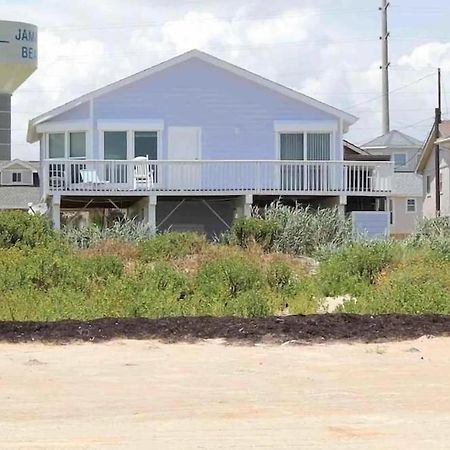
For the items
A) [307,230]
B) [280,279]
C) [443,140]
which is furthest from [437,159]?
[280,279]

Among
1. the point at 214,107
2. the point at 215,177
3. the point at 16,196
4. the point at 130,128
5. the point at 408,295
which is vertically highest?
the point at 214,107

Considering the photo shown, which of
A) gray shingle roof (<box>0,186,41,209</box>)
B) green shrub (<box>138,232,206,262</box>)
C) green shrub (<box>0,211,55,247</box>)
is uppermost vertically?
gray shingle roof (<box>0,186,41,209</box>)

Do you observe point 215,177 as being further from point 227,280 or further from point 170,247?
point 227,280

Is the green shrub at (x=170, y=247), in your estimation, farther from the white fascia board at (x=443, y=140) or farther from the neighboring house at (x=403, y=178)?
the neighboring house at (x=403, y=178)

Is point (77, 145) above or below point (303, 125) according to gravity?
below

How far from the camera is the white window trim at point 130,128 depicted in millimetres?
34344

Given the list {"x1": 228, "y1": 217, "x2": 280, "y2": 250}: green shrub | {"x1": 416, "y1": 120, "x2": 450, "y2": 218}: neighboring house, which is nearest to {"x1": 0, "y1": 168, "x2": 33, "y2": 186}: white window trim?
{"x1": 416, "y1": 120, "x2": 450, "y2": 218}: neighboring house

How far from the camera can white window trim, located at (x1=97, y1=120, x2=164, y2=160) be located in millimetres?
34344

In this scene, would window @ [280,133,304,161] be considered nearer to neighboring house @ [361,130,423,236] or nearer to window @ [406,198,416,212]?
neighboring house @ [361,130,423,236]

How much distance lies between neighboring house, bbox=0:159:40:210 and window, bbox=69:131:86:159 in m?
28.7

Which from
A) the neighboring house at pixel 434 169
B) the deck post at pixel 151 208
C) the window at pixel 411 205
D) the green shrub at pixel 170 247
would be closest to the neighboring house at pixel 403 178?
the window at pixel 411 205

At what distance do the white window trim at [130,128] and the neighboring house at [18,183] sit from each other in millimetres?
29336

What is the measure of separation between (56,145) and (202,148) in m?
4.93

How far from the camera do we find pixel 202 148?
3525 cm
